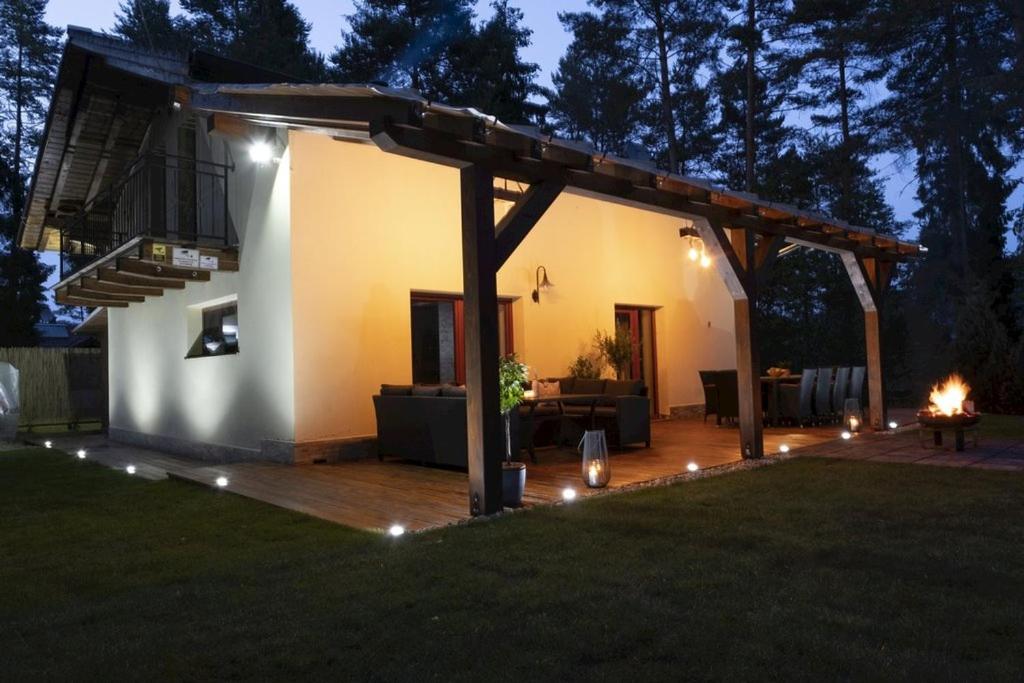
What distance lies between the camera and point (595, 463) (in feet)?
19.0

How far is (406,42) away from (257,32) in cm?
543

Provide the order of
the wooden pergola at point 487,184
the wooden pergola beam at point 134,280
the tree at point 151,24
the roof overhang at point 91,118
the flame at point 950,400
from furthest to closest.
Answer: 1. the tree at point 151,24
2. the wooden pergola beam at point 134,280
3. the roof overhang at point 91,118
4. the flame at point 950,400
5. the wooden pergola at point 487,184

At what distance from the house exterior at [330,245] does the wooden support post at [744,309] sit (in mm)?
30

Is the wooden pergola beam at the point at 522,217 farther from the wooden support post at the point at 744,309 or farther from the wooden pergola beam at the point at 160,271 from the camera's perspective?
the wooden pergola beam at the point at 160,271

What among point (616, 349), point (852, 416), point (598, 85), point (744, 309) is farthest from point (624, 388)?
point (598, 85)

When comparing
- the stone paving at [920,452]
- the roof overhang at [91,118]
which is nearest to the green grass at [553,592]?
the stone paving at [920,452]

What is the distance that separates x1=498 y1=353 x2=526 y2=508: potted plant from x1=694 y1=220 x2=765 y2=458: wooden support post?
2.70m

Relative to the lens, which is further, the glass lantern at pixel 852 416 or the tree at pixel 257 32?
the tree at pixel 257 32

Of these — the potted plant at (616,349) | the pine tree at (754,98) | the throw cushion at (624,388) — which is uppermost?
the pine tree at (754,98)

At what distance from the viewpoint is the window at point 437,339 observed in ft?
29.7

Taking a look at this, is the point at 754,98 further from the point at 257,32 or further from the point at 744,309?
the point at 257,32

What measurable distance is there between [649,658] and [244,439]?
702 centimetres

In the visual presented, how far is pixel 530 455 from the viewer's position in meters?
7.64

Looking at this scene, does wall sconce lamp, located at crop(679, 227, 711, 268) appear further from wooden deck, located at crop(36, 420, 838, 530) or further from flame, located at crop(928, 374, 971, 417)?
flame, located at crop(928, 374, 971, 417)
